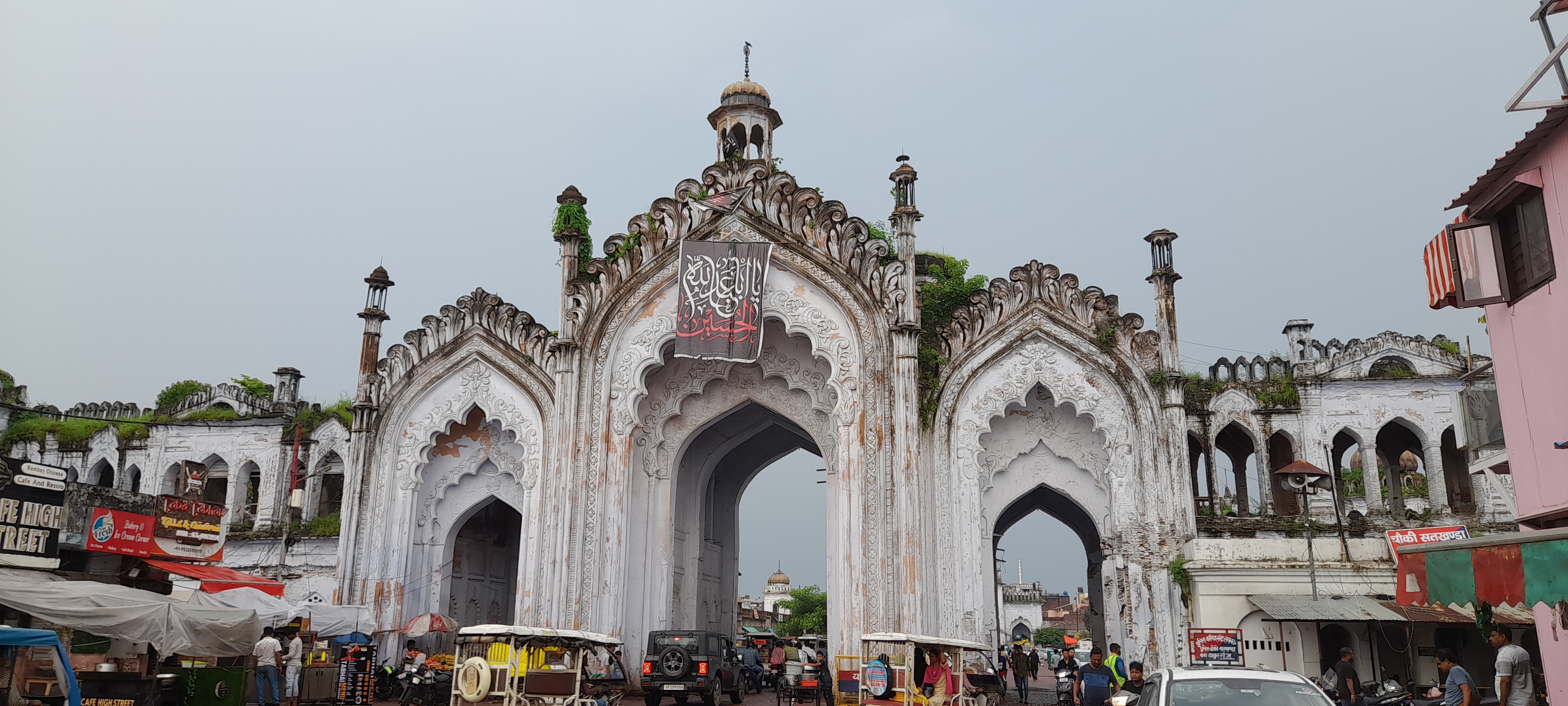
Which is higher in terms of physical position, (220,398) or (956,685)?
(220,398)

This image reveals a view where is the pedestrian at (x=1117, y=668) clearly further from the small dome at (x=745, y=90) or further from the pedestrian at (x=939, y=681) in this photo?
the small dome at (x=745, y=90)

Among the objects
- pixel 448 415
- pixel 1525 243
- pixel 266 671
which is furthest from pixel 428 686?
pixel 1525 243

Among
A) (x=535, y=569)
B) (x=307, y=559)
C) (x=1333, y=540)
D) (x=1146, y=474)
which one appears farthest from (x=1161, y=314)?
(x=307, y=559)

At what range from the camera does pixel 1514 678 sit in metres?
10.0

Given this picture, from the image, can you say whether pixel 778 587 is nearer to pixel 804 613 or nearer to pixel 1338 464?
pixel 804 613

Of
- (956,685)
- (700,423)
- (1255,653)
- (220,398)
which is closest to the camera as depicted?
(956,685)

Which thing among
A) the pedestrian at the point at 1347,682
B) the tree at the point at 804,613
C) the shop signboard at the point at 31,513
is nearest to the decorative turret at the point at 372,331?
the shop signboard at the point at 31,513

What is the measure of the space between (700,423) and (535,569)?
4.28 metres

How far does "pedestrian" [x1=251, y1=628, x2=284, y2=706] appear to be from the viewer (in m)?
15.4

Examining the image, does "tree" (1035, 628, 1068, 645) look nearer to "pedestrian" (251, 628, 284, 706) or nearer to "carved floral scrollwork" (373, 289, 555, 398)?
"carved floral scrollwork" (373, 289, 555, 398)

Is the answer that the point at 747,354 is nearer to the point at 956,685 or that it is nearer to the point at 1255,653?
the point at 956,685

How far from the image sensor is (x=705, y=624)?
909 inches

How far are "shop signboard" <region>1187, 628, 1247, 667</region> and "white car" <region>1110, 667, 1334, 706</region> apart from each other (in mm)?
8565

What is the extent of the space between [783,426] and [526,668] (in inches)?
413
